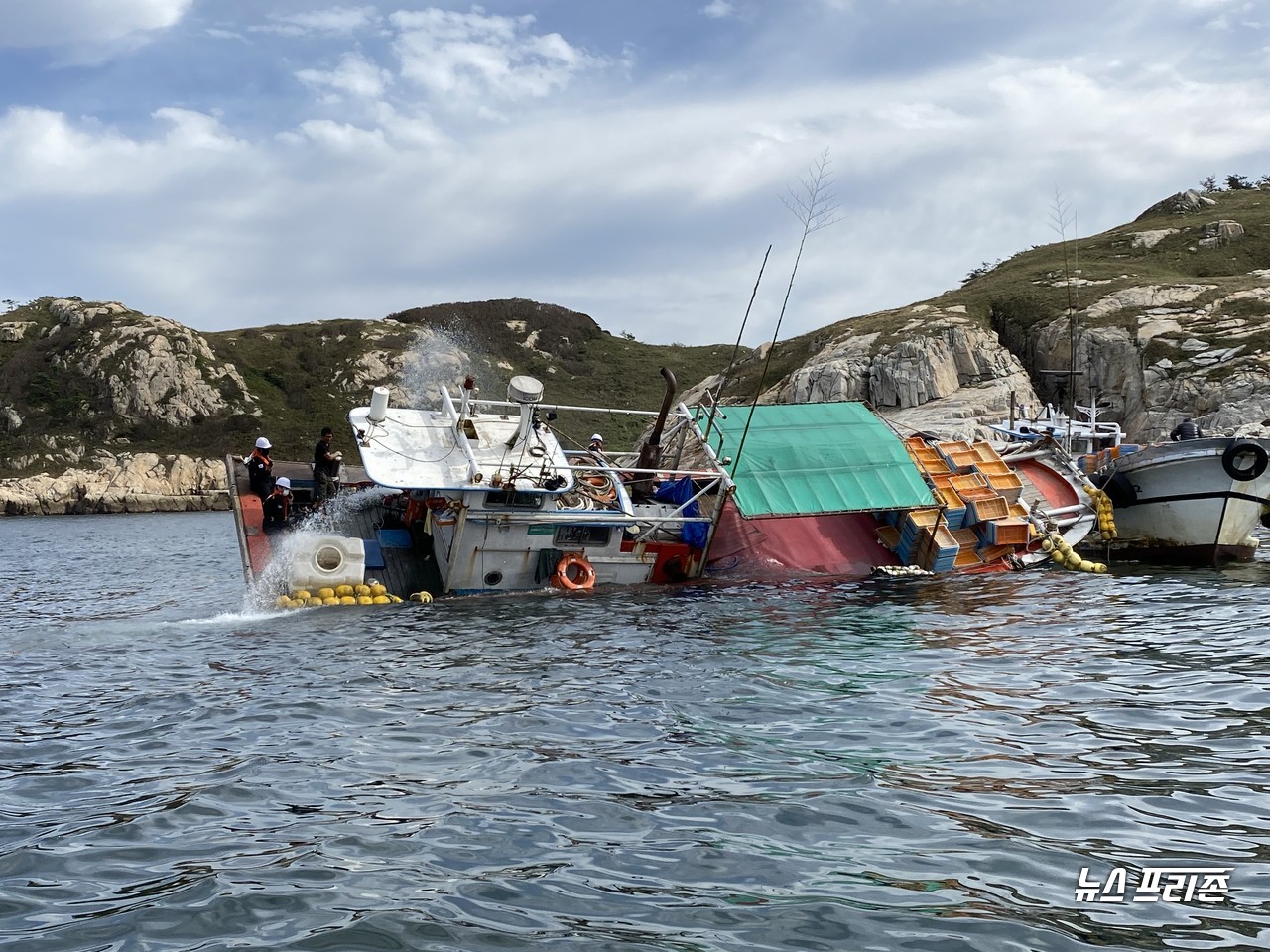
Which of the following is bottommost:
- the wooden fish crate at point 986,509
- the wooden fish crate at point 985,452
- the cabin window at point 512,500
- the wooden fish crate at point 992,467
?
the wooden fish crate at point 986,509

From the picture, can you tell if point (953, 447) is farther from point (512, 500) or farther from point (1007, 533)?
point (512, 500)

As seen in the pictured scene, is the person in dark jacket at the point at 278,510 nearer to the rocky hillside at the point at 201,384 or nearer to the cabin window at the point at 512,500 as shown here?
the cabin window at the point at 512,500

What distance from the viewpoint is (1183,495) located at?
27.7 metres

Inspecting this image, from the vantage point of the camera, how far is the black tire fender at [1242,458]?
26.4 meters

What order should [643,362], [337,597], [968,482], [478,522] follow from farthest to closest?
[643,362], [968,482], [478,522], [337,597]

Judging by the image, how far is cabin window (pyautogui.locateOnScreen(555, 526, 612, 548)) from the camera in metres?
22.7

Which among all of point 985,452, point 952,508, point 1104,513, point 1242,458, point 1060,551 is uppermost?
point 985,452

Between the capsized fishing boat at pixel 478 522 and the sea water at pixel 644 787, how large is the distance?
4.28 meters

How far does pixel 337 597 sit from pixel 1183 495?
22046 mm

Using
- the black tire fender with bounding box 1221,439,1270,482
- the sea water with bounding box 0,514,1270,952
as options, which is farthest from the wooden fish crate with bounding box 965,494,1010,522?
the sea water with bounding box 0,514,1270,952

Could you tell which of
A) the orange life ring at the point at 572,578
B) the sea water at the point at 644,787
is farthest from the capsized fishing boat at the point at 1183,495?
the orange life ring at the point at 572,578

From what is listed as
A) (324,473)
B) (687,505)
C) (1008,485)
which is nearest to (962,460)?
(1008,485)

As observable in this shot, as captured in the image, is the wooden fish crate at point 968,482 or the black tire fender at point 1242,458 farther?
the wooden fish crate at point 968,482

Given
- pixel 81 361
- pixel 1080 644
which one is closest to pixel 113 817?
pixel 1080 644
